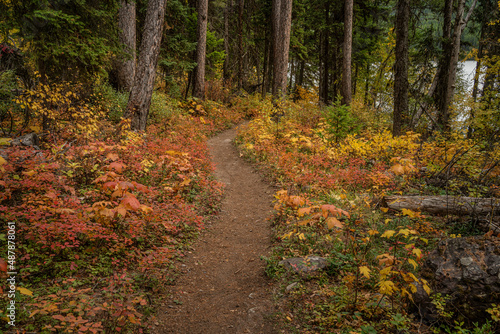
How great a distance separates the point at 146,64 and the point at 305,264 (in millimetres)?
7634

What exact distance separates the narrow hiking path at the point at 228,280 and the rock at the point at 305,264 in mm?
487

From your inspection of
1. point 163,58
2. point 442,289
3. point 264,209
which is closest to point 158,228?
point 264,209

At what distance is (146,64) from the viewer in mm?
8164

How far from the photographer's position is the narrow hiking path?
3.45m

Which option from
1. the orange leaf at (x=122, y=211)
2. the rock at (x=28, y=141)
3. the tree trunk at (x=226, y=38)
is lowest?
the orange leaf at (x=122, y=211)

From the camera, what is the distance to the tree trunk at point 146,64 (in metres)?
8.06

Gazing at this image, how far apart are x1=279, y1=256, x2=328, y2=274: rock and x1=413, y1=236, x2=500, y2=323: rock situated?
1326 mm

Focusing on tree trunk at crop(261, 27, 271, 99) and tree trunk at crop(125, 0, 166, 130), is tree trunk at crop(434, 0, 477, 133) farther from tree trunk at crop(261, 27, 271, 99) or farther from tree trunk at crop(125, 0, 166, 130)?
tree trunk at crop(261, 27, 271, 99)

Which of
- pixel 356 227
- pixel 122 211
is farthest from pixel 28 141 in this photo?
pixel 356 227

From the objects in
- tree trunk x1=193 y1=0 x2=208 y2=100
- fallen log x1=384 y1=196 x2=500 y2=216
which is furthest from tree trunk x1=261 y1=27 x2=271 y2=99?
fallen log x1=384 y1=196 x2=500 y2=216

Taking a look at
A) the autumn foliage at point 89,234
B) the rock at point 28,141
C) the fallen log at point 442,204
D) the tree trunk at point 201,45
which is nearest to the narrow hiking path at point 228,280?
the autumn foliage at point 89,234

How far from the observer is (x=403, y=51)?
361 inches

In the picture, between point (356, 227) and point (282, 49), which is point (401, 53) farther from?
point (356, 227)

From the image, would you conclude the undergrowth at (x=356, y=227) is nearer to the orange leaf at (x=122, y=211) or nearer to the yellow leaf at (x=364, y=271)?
the yellow leaf at (x=364, y=271)
